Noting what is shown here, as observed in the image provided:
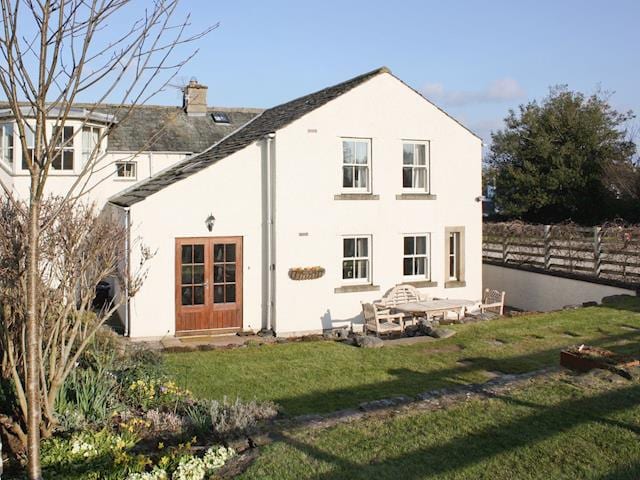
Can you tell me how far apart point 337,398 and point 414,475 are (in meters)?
3.47

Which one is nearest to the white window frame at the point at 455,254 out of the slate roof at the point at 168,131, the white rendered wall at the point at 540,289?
the white rendered wall at the point at 540,289

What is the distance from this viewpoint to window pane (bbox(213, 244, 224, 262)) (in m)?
16.1

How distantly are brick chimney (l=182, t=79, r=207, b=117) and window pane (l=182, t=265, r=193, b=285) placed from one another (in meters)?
13.8

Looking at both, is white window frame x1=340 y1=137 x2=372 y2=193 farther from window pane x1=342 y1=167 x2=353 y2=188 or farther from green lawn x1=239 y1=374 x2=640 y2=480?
green lawn x1=239 y1=374 x2=640 y2=480

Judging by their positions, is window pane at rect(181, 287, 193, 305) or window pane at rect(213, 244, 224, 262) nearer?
window pane at rect(181, 287, 193, 305)

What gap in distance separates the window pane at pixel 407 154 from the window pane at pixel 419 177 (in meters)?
0.31

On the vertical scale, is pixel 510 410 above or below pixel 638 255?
below

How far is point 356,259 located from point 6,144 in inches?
524

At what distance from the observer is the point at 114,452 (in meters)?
6.00

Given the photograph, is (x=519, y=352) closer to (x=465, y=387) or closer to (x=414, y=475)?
(x=465, y=387)

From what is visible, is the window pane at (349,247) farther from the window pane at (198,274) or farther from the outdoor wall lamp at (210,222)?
the window pane at (198,274)

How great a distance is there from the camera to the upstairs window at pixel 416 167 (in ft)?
60.8

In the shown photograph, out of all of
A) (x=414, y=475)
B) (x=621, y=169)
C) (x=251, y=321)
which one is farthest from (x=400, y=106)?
(x=621, y=169)

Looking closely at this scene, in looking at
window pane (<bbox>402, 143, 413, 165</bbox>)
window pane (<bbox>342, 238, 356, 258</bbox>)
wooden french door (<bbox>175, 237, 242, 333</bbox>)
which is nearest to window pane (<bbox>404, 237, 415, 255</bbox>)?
window pane (<bbox>342, 238, 356, 258</bbox>)
